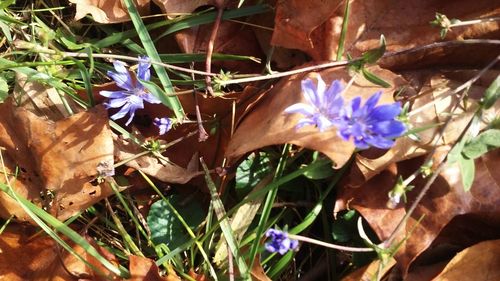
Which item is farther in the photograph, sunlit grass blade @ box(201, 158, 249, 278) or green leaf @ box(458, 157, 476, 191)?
sunlit grass blade @ box(201, 158, 249, 278)

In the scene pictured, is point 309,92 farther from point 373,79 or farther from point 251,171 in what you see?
point 251,171

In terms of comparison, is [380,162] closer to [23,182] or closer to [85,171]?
[85,171]

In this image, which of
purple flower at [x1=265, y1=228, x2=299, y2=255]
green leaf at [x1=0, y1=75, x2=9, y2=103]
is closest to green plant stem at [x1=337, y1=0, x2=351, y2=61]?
purple flower at [x1=265, y1=228, x2=299, y2=255]

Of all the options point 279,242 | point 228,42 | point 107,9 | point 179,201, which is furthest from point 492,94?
point 107,9

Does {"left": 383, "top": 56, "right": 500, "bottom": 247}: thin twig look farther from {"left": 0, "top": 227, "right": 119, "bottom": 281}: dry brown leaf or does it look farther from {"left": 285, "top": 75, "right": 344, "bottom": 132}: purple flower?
{"left": 0, "top": 227, "right": 119, "bottom": 281}: dry brown leaf

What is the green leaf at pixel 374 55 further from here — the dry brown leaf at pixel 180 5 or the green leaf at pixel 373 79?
the dry brown leaf at pixel 180 5

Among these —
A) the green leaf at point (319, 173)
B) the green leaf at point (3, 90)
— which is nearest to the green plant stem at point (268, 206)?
the green leaf at point (319, 173)
